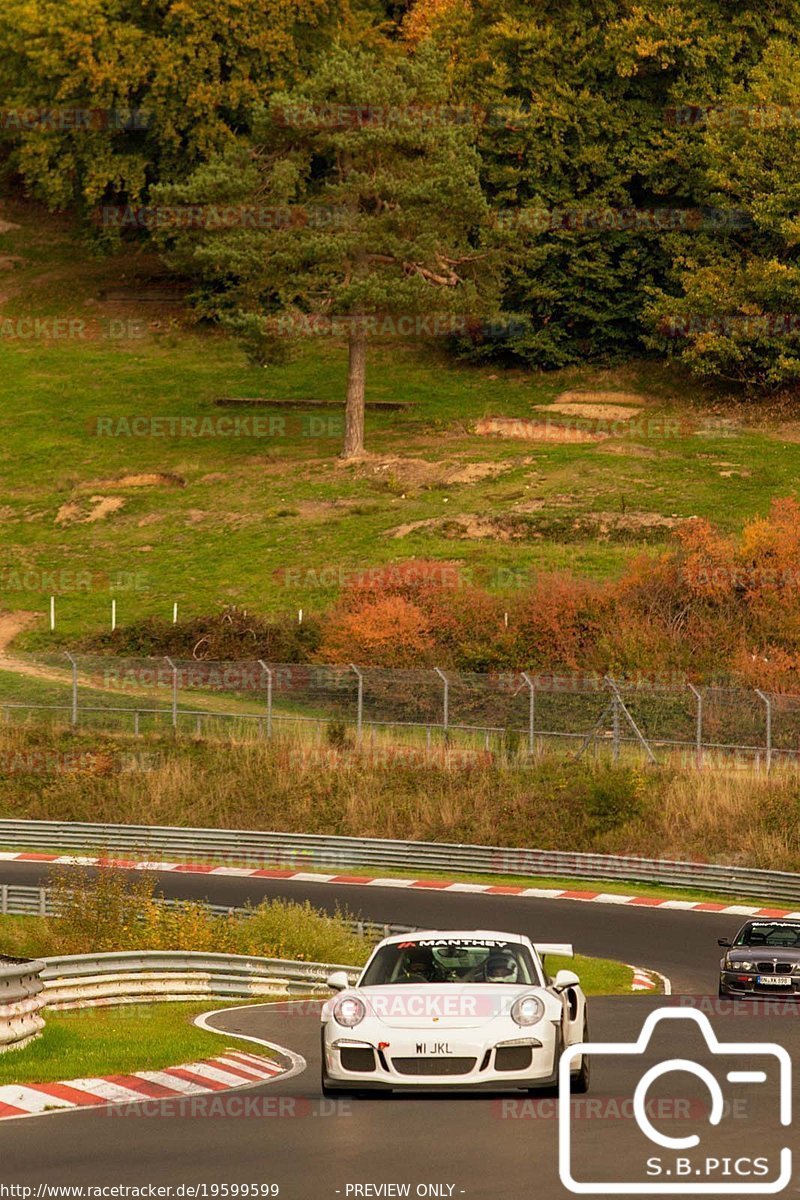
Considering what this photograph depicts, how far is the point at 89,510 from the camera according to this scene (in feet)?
242

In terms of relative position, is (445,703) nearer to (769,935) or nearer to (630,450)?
(769,935)

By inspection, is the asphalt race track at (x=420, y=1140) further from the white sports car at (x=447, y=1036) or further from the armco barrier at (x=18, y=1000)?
the armco barrier at (x=18, y=1000)

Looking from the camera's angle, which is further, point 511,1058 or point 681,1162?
point 511,1058

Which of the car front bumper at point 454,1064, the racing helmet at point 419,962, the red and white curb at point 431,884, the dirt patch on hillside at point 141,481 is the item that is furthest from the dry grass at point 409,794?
the car front bumper at point 454,1064

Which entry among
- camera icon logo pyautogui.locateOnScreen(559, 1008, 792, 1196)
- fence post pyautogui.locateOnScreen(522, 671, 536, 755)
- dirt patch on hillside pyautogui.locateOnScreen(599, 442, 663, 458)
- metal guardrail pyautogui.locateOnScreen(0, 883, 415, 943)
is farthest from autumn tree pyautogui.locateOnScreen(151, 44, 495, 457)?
camera icon logo pyautogui.locateOnScreen(559, 1008, 792, 1196)

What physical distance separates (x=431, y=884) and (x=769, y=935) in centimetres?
1361

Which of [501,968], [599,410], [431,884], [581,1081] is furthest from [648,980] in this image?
[599,410]

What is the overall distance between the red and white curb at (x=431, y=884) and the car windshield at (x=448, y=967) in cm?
2025

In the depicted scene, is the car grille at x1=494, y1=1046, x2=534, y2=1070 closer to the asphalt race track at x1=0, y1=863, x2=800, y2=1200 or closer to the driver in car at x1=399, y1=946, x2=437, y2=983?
the asphalt race track at x1=0, y1=863, x2=800, y2=1200

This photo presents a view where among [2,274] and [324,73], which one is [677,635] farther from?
[2,274]

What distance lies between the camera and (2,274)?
10150 cm

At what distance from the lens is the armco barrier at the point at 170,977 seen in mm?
21234

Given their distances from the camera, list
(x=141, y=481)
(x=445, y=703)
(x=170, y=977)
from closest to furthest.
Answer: (x=170, y=977)
(x=445, y=703)
(x=141, y=481)

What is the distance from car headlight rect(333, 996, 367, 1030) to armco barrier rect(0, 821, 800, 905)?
976 inches
